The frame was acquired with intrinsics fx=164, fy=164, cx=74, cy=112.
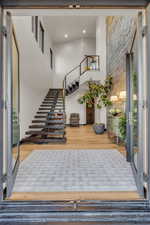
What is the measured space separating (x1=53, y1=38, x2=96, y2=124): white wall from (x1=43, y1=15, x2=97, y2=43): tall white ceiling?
19.1 inches

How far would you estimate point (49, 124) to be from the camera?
6477 mm

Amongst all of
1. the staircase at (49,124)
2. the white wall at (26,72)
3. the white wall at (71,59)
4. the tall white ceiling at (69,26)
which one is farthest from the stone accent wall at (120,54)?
the white wall at (71,59)

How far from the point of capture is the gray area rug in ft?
7.34

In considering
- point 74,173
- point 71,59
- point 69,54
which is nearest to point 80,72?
point 71,59

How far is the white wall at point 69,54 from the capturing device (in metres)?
12.7

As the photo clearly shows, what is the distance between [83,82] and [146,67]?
308 inches

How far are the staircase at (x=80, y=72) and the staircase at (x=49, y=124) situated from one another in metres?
1.88

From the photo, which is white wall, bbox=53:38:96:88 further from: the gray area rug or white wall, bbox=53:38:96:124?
the gray area rug

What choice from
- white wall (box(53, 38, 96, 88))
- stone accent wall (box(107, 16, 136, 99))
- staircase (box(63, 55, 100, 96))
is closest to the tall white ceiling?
white wall (box(53, 38, 96, 88))

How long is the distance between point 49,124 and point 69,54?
8196mm

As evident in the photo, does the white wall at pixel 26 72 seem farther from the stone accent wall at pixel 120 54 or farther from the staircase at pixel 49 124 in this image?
the stone accent wall at pixel 120 54

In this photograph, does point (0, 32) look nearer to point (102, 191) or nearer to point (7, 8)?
point (7, 8)

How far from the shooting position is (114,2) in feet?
6.14

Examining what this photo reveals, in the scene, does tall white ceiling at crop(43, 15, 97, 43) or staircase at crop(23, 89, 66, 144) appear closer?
staircase at crop(23, 89, 66, 144)
